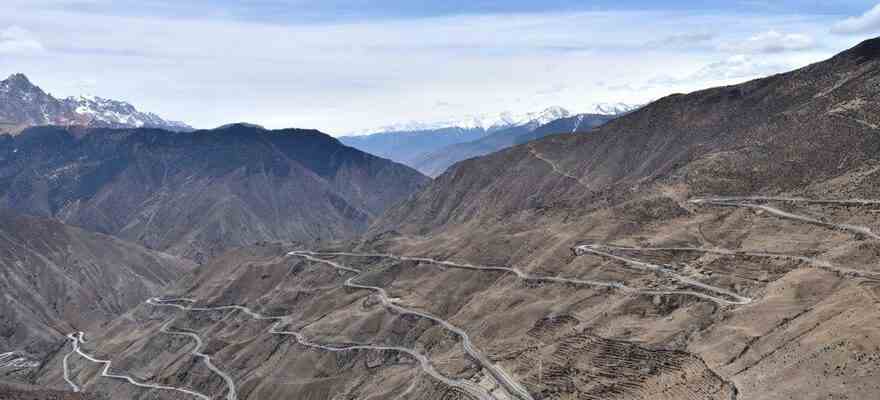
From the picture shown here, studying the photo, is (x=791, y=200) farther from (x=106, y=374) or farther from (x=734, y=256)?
(x=106, y=374)

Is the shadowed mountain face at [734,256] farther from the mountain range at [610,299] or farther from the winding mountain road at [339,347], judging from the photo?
the winding mountain road at [339,347]

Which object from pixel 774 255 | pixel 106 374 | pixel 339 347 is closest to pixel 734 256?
pixel 774 255

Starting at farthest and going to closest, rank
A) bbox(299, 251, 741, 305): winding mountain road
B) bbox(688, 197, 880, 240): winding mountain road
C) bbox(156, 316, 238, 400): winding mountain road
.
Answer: bbox(156, 316, 238, 400): winding mountain road, bbox(688, 197, 880, 240): winding mountain road, bbox(299, 251, 741, 305): winding mountain road

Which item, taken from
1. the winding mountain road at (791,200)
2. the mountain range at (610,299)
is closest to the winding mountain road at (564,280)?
the mountain range at (610,299)

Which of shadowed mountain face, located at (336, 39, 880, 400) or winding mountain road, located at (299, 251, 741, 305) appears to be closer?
shadowed mountain face, located at (336, 39, 880, 400)

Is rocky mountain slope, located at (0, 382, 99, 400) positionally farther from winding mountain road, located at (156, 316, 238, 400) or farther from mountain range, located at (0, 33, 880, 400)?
winding mountain road, located at (156, 316, 238, 400)

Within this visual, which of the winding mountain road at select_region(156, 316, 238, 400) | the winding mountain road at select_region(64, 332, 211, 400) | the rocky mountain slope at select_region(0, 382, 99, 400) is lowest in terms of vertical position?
the winding mountain road at select_region(64, 332, 211, 400)

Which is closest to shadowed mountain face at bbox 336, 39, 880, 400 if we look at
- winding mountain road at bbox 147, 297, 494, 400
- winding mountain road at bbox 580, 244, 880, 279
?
winding mountain road at bbox 580, 244, 880, 279

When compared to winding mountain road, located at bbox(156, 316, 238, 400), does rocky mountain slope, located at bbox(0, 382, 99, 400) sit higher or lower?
higher
